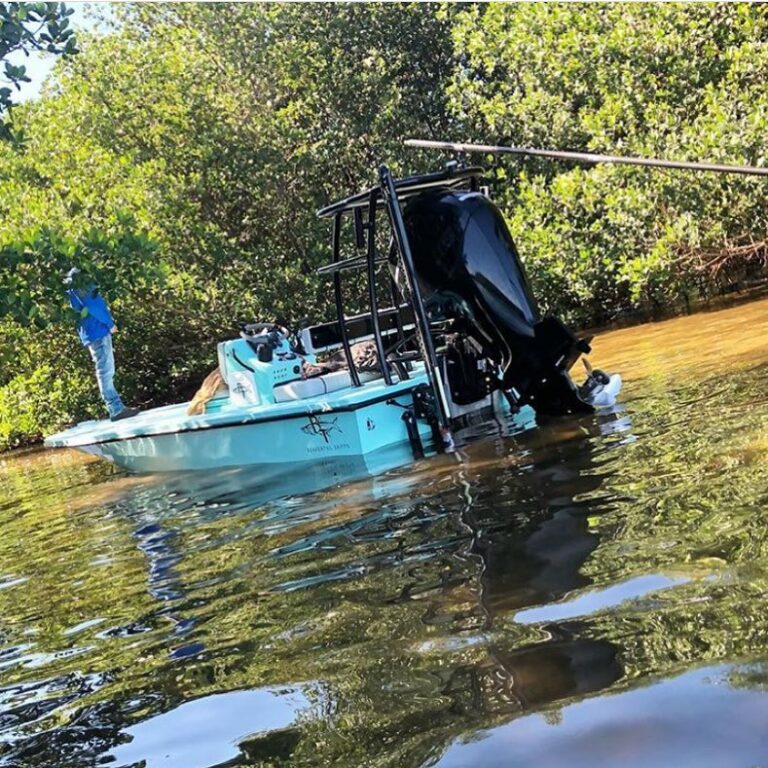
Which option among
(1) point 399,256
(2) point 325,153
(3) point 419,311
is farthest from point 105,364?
(2) point 325,153

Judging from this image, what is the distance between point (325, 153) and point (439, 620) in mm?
16870

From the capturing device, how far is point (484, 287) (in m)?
6.57

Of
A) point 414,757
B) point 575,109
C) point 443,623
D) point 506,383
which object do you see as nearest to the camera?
point 414,757

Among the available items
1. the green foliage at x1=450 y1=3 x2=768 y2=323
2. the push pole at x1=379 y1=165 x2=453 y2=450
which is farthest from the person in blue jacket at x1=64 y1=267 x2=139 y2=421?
the green foliage at x1=450 y1=3 x2=768 y2=323

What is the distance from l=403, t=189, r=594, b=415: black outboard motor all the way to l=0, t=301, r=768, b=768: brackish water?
745mm

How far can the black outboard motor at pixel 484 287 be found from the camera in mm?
6582

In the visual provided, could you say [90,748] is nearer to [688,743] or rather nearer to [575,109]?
[688,743]

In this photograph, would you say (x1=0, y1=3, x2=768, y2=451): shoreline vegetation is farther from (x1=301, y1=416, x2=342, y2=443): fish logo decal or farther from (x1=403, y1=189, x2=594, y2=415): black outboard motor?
(x1=301, y1=416, x2=342, y2=443): fish logo decal

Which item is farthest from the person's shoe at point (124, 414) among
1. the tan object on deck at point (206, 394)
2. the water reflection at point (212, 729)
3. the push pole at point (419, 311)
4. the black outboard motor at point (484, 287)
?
the water reflection at point (212, 729)

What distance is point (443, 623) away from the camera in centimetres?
304

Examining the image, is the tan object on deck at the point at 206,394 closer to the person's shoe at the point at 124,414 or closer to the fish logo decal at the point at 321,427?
the person's shoe at the point at 124,414

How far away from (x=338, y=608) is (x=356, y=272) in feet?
52.6

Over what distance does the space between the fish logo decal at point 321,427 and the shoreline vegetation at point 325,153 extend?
8753 millimetres

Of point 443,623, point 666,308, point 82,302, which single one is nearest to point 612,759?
point 443,623
